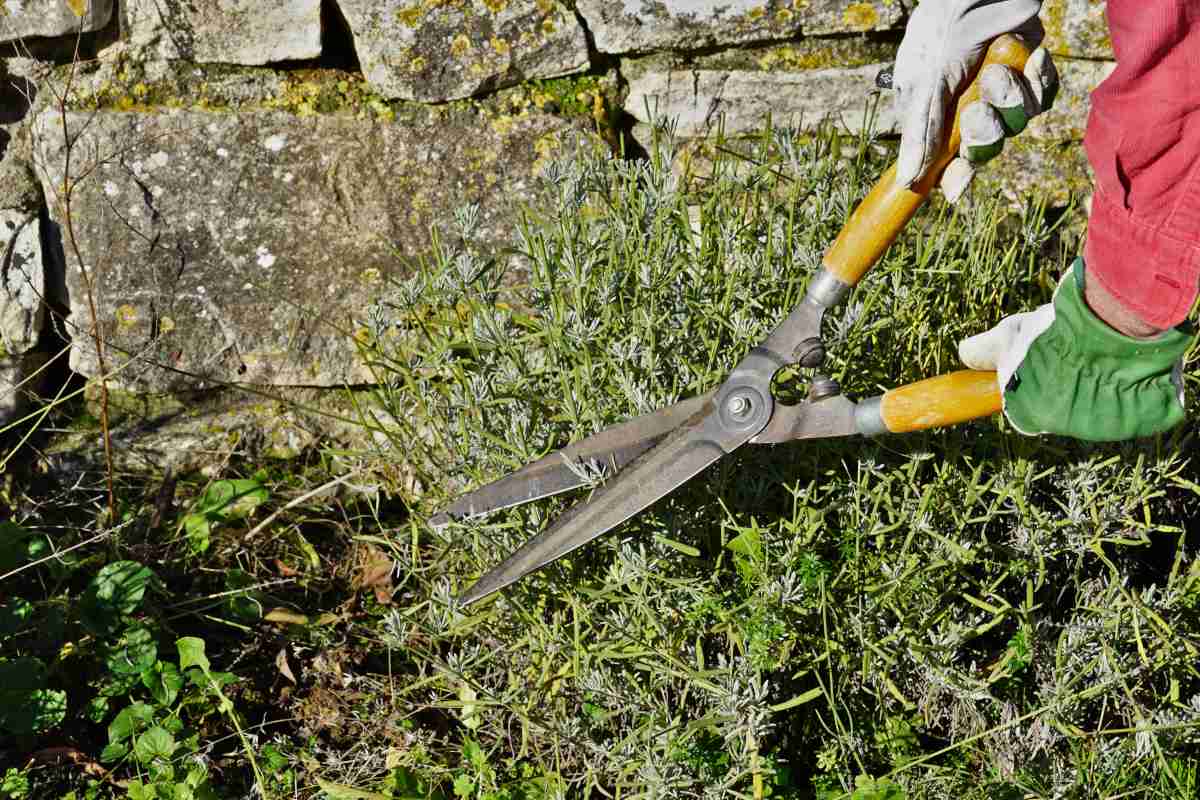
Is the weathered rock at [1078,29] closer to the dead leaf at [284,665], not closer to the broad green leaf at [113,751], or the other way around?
the dead leaf at [284,665]

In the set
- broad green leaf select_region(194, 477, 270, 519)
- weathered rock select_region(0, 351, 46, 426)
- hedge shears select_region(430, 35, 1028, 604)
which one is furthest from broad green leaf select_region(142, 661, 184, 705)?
weathered rock select_region(0, 351, 46, 426)

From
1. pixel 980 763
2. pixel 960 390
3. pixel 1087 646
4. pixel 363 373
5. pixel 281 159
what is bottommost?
pixel 980 763

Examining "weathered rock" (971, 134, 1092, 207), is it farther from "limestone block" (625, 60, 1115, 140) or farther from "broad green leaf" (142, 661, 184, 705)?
"broad green leaf" (142, 661, 184, 705)

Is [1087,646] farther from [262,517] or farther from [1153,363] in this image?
[262,517]

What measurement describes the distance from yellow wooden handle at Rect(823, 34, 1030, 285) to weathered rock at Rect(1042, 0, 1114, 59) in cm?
92

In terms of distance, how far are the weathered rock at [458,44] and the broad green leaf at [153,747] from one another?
1.31 meters

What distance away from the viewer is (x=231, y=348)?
2.58 metres

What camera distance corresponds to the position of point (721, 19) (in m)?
2.46

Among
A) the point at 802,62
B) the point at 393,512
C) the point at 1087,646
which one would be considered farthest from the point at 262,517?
the point at 1087,646

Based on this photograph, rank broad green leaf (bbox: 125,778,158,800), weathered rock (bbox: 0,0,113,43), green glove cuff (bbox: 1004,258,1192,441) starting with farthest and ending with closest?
weathered rock (bbox: 0,0,113,43)
broad green leaf (bbox: 125,778,158,800)
green glove cuff (bbox: 1004,258,1192,441)

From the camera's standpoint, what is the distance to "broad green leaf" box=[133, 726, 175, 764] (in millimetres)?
2055

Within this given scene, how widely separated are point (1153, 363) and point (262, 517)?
178 centimetres

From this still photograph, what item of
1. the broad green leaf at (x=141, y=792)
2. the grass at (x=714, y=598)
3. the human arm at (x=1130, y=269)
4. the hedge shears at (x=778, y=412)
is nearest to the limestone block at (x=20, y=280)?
the grass at (x=714, y=598)

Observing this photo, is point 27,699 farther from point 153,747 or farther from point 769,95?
point 769,95
